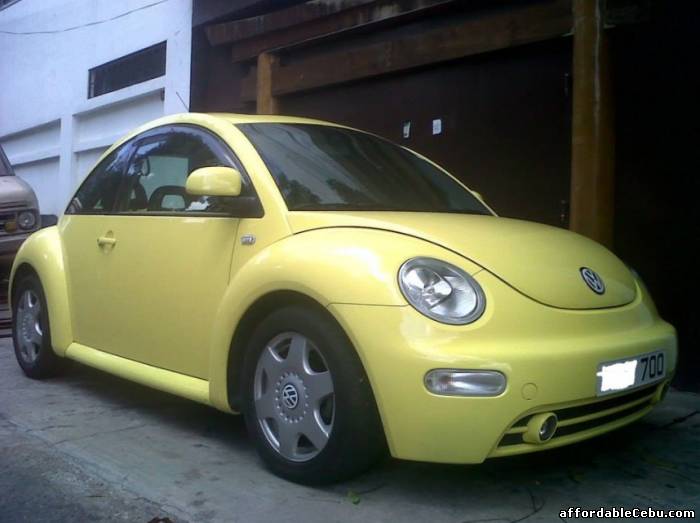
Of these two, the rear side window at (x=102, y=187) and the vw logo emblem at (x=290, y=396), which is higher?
the rear side window at (x=102, y=187)

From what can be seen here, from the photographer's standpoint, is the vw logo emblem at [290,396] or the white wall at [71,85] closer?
the vw logo emblem at [290,396]

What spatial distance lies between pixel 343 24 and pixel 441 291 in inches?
199

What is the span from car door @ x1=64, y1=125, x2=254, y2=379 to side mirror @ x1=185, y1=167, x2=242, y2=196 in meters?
0.14

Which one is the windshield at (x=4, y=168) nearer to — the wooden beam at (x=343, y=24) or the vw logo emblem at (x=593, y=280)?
the wooden beam at (x=343, y=24)

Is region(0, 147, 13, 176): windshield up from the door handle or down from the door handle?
up

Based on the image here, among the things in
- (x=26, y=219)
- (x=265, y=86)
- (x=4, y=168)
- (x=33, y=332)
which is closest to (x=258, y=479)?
(x=33, y=332)

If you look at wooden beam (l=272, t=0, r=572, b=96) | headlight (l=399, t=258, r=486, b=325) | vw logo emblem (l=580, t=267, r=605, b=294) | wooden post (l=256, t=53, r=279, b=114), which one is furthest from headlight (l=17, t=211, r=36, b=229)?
vw logo emblem (l=580, t=267, r=605, b=294)

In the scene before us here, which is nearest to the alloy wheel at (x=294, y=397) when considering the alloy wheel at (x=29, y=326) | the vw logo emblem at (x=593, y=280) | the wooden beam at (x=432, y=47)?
the vw logo emblem at (x=593, y=280)

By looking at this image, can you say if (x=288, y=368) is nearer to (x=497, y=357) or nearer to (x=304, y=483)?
(x=304, y=483)

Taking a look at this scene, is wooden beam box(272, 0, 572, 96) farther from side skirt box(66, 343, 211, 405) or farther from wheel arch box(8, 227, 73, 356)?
side skirt box(66, 343, 211, 405)

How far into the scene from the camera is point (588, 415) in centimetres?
291

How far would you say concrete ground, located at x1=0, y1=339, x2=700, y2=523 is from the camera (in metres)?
2.88

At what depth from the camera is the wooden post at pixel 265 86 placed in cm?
818

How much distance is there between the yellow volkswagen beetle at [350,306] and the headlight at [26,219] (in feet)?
14.9
